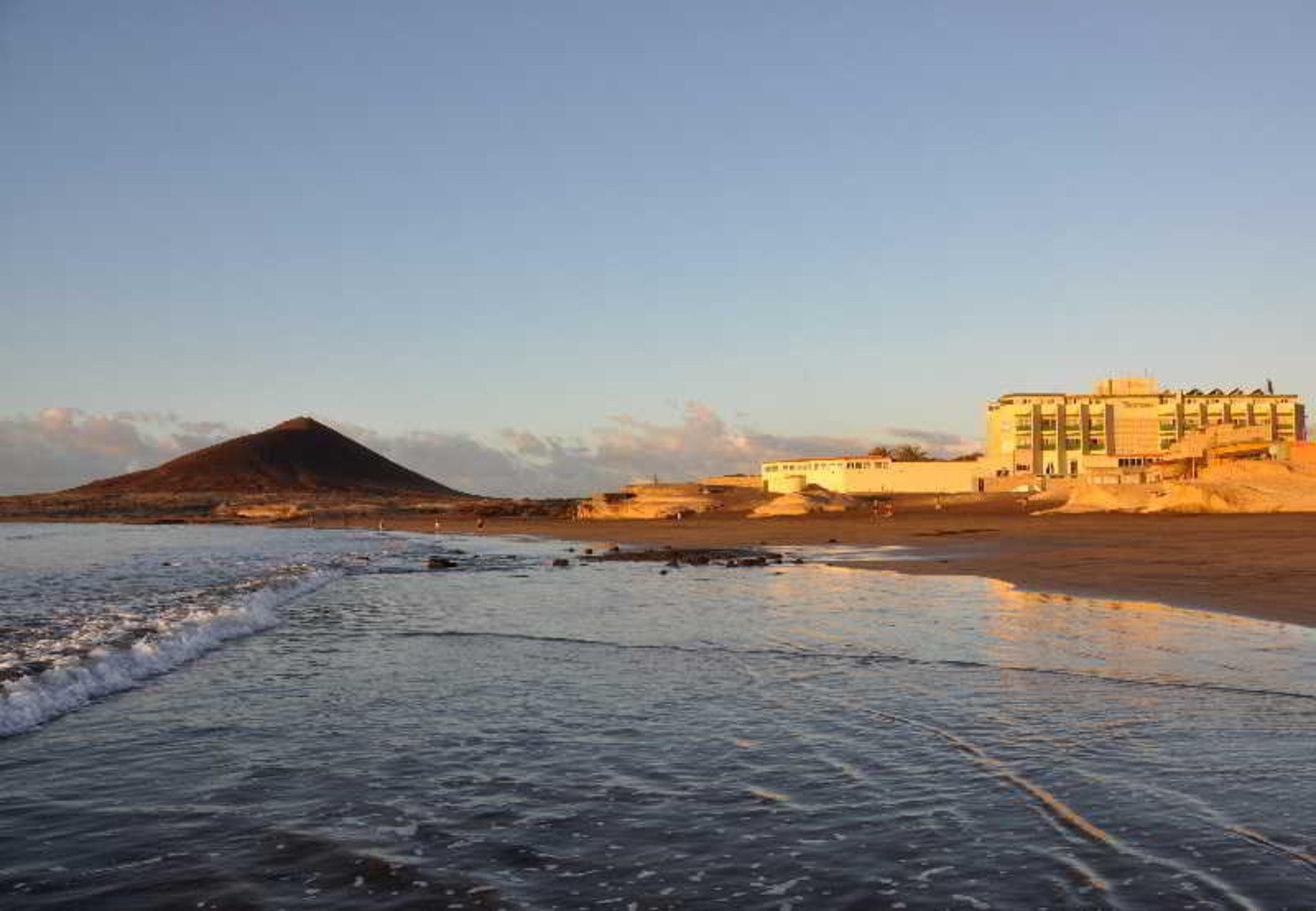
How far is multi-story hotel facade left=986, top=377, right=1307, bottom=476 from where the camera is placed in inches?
4902

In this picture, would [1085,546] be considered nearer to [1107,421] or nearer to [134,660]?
[134,660]

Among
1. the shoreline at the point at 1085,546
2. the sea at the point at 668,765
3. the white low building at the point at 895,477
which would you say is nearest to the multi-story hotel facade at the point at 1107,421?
the white low building at the point at 895,477

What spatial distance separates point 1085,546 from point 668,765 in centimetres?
3629

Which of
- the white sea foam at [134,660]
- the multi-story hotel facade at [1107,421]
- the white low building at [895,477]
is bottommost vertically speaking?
the white sea foam at [134,660]

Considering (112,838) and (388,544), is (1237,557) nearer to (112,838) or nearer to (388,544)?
(112,838)

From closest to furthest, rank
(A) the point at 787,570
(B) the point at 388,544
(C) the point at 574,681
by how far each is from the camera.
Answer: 1. (C) the point at 574,681
2. (A) the point at 787,570
3. (B) the point at 388,544

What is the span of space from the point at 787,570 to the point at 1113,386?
113m

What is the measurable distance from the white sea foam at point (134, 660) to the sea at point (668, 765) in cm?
7

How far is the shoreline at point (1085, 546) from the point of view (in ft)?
Answer: 76.0

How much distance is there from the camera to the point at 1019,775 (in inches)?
322

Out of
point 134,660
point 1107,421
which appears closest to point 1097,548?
point 134,660

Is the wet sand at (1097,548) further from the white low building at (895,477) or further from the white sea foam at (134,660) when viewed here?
the white low building at (895,477)

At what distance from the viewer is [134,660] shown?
50.4ft

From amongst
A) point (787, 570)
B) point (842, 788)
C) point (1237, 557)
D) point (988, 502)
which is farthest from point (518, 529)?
point (842, 788)
